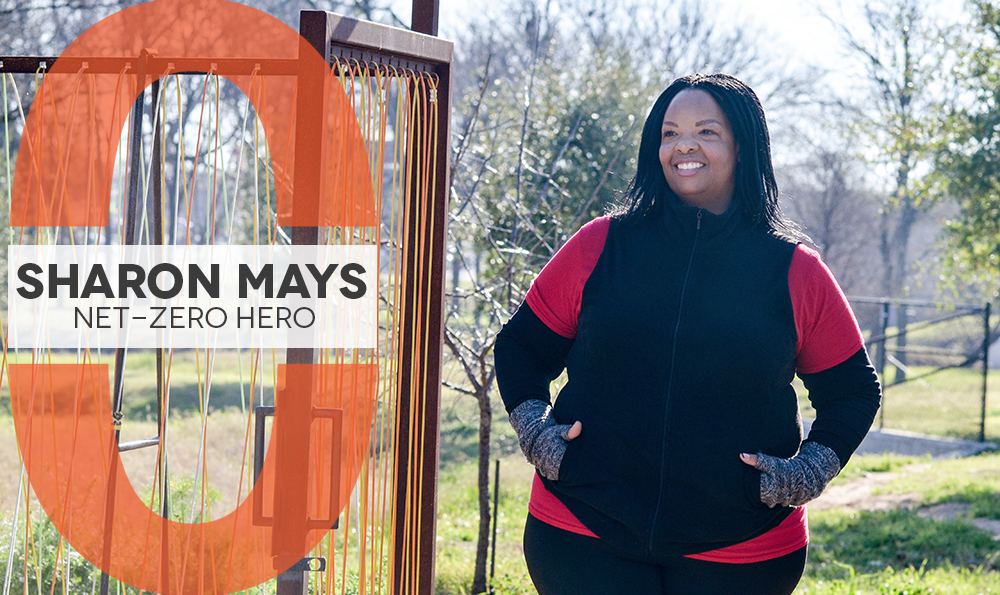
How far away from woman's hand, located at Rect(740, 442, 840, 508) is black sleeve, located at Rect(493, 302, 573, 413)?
0.42m

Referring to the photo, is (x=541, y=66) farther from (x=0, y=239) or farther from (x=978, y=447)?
(x=0, y=239)

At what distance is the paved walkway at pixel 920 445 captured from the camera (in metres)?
8.59

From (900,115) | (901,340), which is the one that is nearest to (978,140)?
(900,115)

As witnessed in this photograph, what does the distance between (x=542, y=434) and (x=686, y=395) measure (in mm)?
279

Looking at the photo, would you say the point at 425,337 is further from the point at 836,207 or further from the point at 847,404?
the point at 836,207

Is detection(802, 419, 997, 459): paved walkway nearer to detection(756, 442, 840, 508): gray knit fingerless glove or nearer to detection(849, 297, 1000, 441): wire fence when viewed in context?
detection(849, 297, 1000, 441): wire fence

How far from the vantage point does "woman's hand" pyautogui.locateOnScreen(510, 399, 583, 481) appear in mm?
1636

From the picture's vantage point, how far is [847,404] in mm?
1625

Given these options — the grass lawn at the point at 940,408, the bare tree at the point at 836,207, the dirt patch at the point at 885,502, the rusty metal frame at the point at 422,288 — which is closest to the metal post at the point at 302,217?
the rusty metal frame at the point at 422,288

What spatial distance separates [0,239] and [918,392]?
423 inches

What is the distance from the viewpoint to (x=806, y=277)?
5.32 ft

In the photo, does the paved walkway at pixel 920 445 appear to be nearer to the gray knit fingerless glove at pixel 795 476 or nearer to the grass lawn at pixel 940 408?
the grass lawn at pixel 940 408

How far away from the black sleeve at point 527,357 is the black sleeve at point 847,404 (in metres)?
0.49

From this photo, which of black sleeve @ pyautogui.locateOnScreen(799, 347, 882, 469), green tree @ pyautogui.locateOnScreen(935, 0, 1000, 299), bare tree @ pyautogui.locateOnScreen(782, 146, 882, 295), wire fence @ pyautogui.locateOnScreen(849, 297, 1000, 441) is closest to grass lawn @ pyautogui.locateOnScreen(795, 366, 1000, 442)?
wire fence @ pyautogui.locateOnScreen(849, 297, 1000, 441)
